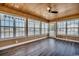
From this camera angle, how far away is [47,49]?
7.57ft

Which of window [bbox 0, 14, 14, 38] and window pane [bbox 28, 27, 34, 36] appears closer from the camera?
window [bbox 0, 14, 14, 38]

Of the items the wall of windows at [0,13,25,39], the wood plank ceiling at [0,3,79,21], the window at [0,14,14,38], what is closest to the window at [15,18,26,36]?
the wall of windows at [0,13,25,39]

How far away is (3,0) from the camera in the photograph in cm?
220

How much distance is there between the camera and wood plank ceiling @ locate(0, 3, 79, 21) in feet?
7.40

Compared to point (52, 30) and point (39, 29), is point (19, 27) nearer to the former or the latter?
point (39, 29)

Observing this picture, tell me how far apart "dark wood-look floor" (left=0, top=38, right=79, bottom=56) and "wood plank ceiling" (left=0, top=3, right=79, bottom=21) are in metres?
0.67

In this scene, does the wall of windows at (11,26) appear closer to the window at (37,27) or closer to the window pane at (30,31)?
the window pane at (30,31)

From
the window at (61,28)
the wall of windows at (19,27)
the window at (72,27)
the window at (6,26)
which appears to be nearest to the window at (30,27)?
the wall of windows at (19,27)

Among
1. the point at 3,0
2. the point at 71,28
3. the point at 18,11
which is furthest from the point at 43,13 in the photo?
the point at 3,0

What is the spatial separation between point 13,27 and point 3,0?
26.9 inches

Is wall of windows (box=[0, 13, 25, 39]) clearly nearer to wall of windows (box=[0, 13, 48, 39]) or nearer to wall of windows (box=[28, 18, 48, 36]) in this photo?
wall of windows (box=[0, 13, 48, 39])

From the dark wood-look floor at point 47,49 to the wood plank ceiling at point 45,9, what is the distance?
0.67 meters

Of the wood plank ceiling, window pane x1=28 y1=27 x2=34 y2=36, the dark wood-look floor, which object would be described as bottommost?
the dark wood-look floor

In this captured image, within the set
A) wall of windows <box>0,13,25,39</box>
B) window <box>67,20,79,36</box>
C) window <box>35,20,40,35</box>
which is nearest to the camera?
wall of windows <box>0,13,25,39</box>
